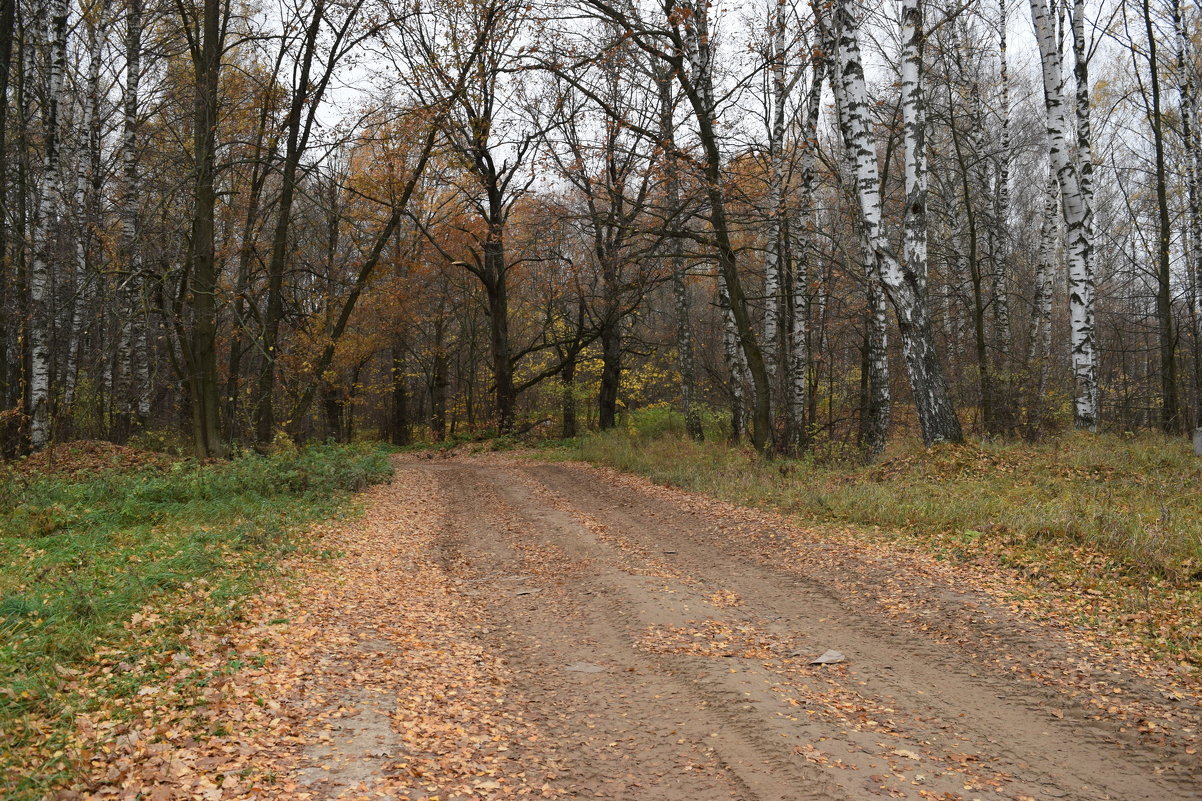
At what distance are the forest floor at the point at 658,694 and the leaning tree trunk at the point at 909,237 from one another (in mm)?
4919

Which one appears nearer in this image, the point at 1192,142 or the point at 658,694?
the point at 658,694

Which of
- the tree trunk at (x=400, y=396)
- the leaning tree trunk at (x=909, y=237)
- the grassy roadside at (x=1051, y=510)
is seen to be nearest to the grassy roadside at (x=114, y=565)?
the grassy roadside at (x=1051, y=510)

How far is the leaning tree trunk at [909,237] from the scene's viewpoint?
12562mm

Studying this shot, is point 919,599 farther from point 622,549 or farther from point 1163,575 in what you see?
point 622,549

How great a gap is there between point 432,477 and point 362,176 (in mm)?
11388

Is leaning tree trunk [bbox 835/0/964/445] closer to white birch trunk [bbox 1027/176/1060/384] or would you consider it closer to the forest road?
the forest road

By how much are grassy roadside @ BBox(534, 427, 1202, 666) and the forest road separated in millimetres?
679

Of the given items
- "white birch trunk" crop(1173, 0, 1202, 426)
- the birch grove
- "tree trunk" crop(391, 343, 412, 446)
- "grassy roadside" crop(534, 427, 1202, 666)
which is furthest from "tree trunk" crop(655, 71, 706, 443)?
"tree trunk" crop(391, 343, 412, 446)

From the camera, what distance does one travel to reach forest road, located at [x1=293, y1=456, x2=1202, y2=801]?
413cm

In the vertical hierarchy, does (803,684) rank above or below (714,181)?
below

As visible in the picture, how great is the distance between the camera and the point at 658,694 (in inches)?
207

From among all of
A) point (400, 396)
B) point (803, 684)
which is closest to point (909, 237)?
point (803, 684)

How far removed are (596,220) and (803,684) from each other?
Result: 12.5 m

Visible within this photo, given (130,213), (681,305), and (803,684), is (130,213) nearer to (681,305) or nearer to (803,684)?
(681,305)
